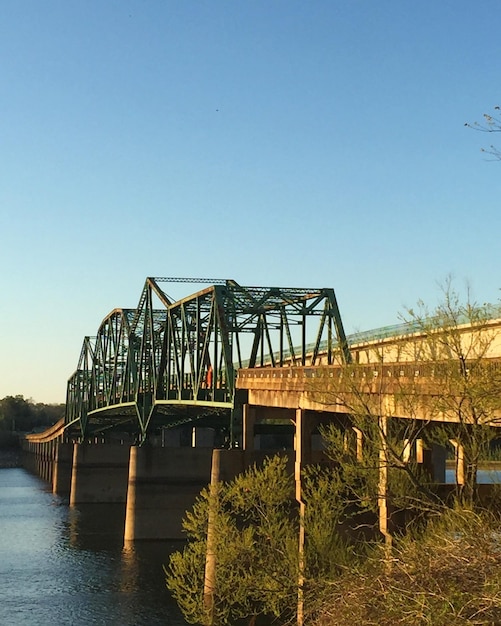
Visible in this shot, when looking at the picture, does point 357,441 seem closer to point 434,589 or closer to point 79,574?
point 434,589

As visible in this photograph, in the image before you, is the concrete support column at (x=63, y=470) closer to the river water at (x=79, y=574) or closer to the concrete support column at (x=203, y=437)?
the concrete support column at (x=203, y=437)

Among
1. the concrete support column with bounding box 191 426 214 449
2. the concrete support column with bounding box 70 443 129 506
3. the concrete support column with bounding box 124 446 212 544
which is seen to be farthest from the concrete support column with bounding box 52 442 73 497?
the concrete support column with bounding box 124 446 212 544

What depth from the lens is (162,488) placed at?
7044 cm

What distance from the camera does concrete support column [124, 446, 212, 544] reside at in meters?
68.9

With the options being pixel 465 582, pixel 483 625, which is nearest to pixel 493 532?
pixel 465 582

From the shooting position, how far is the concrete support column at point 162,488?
226 feet

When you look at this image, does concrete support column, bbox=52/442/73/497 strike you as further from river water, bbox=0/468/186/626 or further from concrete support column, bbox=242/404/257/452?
concrete support column, bbox=242/404/257/452

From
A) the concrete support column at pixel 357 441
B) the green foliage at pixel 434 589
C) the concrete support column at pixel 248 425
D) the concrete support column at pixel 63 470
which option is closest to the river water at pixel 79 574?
the concrete support column at pixel 248 425

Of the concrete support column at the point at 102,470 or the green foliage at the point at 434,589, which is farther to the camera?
the concrete support column at the point at 102,470

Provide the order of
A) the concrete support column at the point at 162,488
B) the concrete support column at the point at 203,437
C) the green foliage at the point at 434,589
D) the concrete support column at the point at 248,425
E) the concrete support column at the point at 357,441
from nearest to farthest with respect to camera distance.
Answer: the green foliage at the point at 434,589 < the concrete support column at the point at 357,441 < the concrete support column at the point at 248,425 < the concrete support column at the point at 162,488 < the concrete support column at the point at 203,437

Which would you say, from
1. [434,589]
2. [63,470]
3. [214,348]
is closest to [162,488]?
[214,348]

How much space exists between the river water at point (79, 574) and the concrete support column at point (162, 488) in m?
1.78

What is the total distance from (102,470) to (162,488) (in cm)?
4112

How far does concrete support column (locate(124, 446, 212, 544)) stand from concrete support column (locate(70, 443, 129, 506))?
1477 inches
